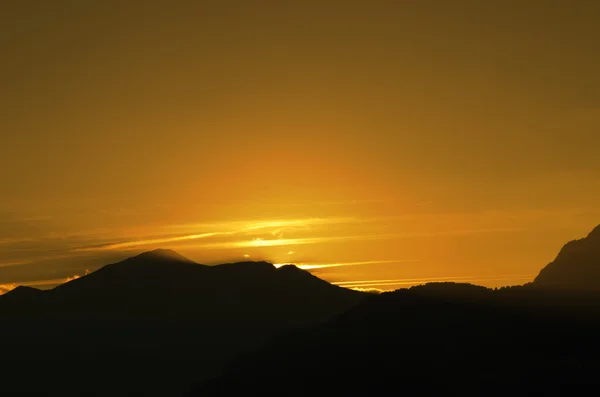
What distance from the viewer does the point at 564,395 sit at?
19862 centimetres

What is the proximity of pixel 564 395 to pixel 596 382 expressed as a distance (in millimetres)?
7850

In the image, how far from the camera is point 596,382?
199m
